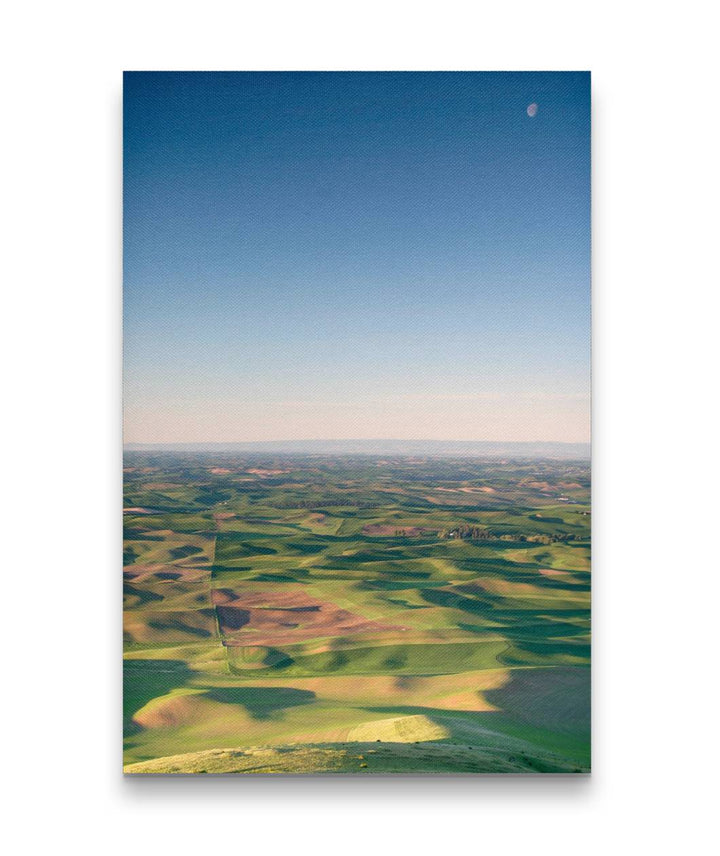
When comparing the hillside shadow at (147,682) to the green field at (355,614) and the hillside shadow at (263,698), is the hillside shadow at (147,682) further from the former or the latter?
the hillside shadow at (263,698)

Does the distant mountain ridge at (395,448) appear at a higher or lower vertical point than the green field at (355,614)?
higher

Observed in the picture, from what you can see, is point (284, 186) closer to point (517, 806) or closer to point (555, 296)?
point (555, 296)

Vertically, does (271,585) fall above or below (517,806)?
above

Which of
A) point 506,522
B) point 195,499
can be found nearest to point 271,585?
point 195,499

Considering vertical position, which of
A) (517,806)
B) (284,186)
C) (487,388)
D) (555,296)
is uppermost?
(284,186)

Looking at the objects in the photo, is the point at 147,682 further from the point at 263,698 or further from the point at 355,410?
the point at 355,410

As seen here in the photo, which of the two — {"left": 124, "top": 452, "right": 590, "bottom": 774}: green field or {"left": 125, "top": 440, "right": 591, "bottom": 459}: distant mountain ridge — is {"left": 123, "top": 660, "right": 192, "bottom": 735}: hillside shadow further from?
{"left": 125, "top": 440, "right": 591, "bottom": 459}: distant mountain ridge

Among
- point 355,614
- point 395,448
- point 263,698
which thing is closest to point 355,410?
point 395,448

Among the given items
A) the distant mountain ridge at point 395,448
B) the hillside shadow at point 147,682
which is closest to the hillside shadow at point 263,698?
the hillside shadow at point 147,682
